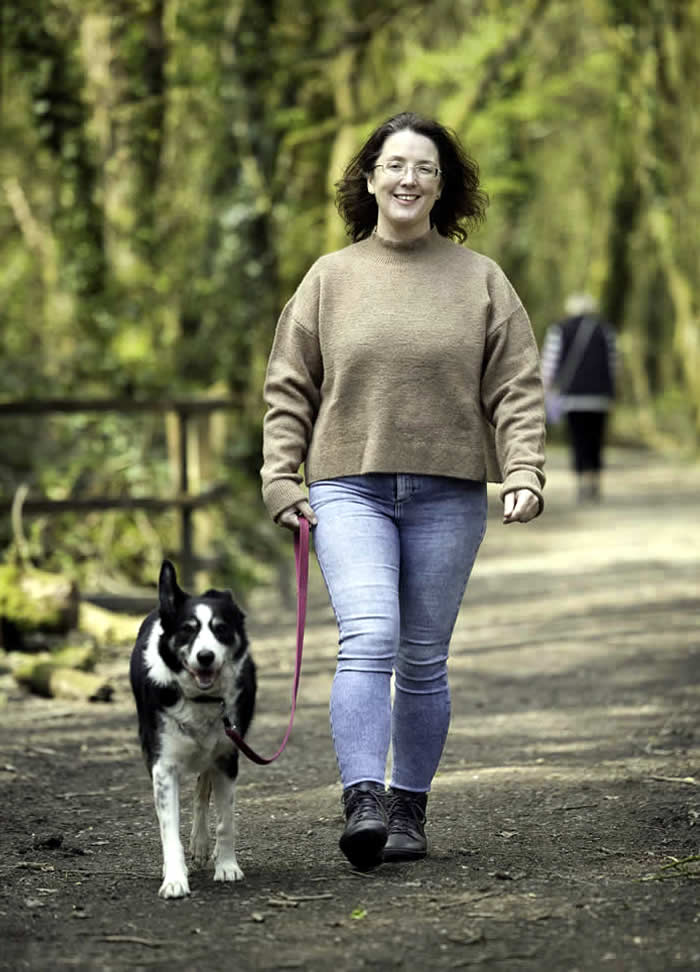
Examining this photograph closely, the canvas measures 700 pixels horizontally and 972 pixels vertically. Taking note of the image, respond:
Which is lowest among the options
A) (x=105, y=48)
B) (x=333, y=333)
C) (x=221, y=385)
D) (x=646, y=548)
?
(x=646, y=548)

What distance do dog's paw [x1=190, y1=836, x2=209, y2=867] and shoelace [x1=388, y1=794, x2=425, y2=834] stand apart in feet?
1.93

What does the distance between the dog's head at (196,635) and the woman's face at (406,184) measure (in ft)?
4.30

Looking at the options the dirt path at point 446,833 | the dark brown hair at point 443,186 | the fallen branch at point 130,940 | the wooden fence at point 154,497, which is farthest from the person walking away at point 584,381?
the fallen branch at point 130,940

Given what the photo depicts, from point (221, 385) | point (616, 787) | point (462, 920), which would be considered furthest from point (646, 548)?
point (462, 920)

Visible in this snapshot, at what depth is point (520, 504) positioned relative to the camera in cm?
521

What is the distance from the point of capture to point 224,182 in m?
15.1

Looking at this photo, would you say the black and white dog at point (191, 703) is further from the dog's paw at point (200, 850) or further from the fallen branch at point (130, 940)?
the fallen branch at point (130, 940)

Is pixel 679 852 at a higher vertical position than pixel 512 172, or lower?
lower

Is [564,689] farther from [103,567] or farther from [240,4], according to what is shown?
[240,4]

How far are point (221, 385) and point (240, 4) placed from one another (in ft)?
11.2

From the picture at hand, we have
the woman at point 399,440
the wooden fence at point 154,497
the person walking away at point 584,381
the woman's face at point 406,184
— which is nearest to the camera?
the woman at point 399,440

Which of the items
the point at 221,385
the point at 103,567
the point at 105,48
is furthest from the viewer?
the point at 105,48

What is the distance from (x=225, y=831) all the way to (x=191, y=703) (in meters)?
0.44

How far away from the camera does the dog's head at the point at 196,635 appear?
4930 millimetres
